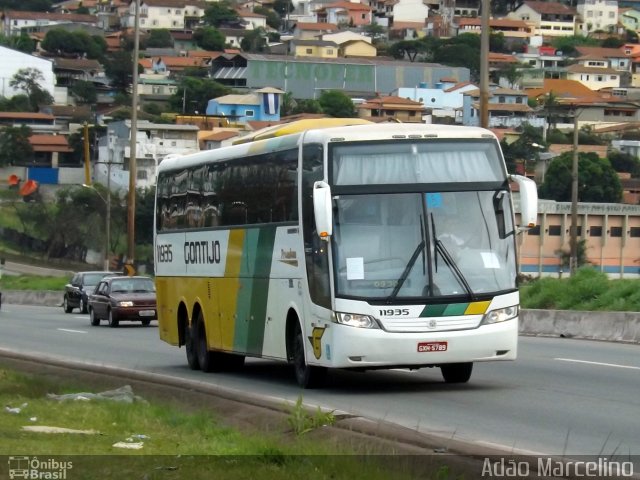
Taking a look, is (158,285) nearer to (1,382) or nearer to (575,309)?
(1,382)

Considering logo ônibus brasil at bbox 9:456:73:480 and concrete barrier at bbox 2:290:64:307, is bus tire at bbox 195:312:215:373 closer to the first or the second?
logo ônibus brasil at bbox 9:456:73:480

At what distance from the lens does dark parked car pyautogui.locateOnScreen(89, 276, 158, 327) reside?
134 feet

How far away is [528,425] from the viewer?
14461 millimetres

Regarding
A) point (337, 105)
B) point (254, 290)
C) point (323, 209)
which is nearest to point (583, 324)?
point (254, 290)

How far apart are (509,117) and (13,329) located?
14570cm

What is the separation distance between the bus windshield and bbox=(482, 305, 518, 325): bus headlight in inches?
10.4

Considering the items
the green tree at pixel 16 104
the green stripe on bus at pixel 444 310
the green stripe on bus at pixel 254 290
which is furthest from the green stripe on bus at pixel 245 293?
the green tree at pixel 16 104

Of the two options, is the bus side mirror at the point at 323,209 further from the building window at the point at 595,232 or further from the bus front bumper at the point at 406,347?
the building window at the point at 595,232

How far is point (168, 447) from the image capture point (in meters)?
12.4

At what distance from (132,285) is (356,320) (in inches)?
1039

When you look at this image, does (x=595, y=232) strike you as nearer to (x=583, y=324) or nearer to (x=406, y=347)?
(x=583, y=324)

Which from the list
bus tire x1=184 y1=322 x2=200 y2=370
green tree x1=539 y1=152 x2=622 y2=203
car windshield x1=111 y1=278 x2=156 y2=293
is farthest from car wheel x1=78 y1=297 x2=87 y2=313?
green tree x1=539 y1=152 x2=622 y2=203

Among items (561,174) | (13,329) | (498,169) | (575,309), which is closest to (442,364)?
(498,169)

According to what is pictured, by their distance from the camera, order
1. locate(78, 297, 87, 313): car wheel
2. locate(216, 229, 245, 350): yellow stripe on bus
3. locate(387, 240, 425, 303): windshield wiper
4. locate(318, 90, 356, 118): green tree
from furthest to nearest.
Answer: locate(318, 90, 356, 118): green tree
locate(78, 297, 87, 313): car wheel
locate(216, 229, 245, 350): yellow stripe on bus
locate(387, 240, 425, 303): windshield wiper
